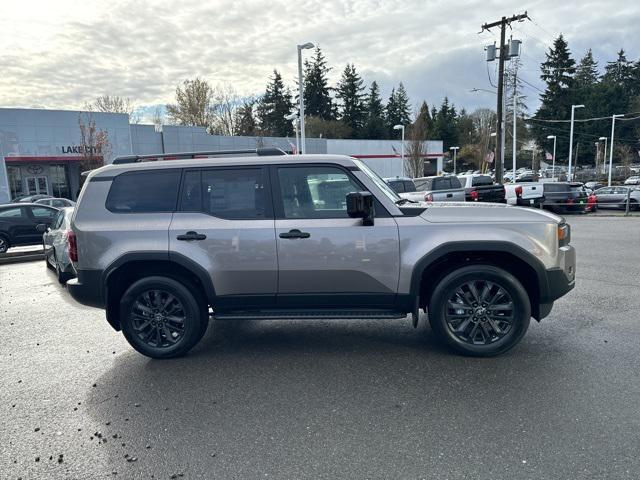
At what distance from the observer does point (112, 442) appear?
3.21 meters

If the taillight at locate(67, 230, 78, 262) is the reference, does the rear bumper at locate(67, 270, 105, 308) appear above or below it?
below

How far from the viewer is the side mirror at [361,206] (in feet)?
13.4

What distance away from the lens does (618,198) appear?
23156 millimetres

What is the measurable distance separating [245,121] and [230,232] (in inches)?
2279

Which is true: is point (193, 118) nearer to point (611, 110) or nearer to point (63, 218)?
point (63, 218)

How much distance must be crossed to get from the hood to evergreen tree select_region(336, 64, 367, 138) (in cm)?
6961

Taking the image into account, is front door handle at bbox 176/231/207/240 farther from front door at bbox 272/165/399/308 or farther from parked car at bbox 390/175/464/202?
parked car at bbox 390/175/464/202

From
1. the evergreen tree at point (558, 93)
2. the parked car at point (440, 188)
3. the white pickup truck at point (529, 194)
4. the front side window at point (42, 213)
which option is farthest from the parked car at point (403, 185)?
the evergreen tree at point (558, 93)

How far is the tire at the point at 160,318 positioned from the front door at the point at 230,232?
312 millimetres

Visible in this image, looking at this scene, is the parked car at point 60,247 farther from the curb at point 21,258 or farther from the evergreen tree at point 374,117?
the evergreen tree at point 374,117

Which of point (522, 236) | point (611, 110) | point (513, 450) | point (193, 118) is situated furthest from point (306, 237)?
point (611, 110)

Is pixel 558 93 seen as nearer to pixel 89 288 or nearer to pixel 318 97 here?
pixel 318 97

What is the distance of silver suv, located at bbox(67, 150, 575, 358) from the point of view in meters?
4.28

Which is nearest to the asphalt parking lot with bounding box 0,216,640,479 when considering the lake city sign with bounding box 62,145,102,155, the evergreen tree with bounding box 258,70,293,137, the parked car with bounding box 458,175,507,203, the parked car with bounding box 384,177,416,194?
the parked car with bounding box 384,177,416,194
